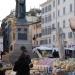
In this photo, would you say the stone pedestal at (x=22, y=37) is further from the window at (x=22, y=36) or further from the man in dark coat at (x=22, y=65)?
the man in dark coat at (x=22, y=65)

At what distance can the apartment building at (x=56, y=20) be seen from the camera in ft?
224

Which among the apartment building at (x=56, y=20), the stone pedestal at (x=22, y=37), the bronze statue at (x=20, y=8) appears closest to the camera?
the bronze statue at (x=20, y=8)

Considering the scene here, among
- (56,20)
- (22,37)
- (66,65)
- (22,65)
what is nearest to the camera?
(22,65)

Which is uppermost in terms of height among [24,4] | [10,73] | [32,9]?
[32,9]

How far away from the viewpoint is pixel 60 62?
1479 centimetres

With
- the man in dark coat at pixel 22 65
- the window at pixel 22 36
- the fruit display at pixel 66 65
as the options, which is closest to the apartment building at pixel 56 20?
the window at pixel 22 36

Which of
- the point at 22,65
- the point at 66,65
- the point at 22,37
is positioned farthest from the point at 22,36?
the point at 22,65

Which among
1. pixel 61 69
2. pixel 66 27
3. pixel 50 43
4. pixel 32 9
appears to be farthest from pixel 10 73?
pixel 32 9

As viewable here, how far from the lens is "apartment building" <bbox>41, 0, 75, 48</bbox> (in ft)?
224

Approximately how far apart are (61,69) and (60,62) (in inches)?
42.7

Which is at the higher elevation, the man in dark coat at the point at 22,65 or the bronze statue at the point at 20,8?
the bronze statue at the point at 20,8

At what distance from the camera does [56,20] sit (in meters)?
74.8

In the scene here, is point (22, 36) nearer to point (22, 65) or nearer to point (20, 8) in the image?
point (20, 8)

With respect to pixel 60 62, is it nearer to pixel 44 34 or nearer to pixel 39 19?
pixel 44 34
